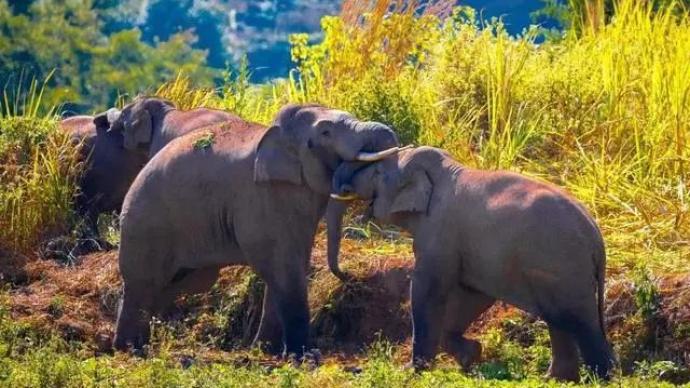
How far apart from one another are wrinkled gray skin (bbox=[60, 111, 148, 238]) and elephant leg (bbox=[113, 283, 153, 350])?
2717 mm

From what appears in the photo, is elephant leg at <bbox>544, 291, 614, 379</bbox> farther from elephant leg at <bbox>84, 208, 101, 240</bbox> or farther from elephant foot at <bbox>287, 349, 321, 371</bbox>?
elephant leg at <bbox>84, 208, 101, 240</bbox>

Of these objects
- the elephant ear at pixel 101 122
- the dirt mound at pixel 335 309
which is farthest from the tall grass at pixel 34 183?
the dirt mound at pixel 335 309

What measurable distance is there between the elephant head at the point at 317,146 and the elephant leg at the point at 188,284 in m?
1.32

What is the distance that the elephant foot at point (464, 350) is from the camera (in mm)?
14008

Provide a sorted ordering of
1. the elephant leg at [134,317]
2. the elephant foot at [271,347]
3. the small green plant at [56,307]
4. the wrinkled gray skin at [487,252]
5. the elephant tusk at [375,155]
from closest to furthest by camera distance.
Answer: the wrinkled gray skin at [487,252] < the elephant tusk at [375,155] < the elephant foot at [271,347] < the elephant leg at [134,317] < the small green plant at [56,307]

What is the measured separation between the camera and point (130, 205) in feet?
49.4

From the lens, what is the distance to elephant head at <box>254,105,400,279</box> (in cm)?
1391

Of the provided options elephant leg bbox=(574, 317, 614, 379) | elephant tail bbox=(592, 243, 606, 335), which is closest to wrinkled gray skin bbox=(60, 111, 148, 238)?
elephant tail bbox=(592, 243, 606, 335)

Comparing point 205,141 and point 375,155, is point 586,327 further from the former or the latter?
point 205,141

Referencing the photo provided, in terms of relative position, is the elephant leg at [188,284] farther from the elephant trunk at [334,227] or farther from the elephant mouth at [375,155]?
the elephant mouth at [375,155]

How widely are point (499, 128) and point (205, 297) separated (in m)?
3.23

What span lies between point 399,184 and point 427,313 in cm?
91

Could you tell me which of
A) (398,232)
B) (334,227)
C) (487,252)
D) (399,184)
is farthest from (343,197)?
(398,232)

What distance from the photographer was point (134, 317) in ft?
49.9
